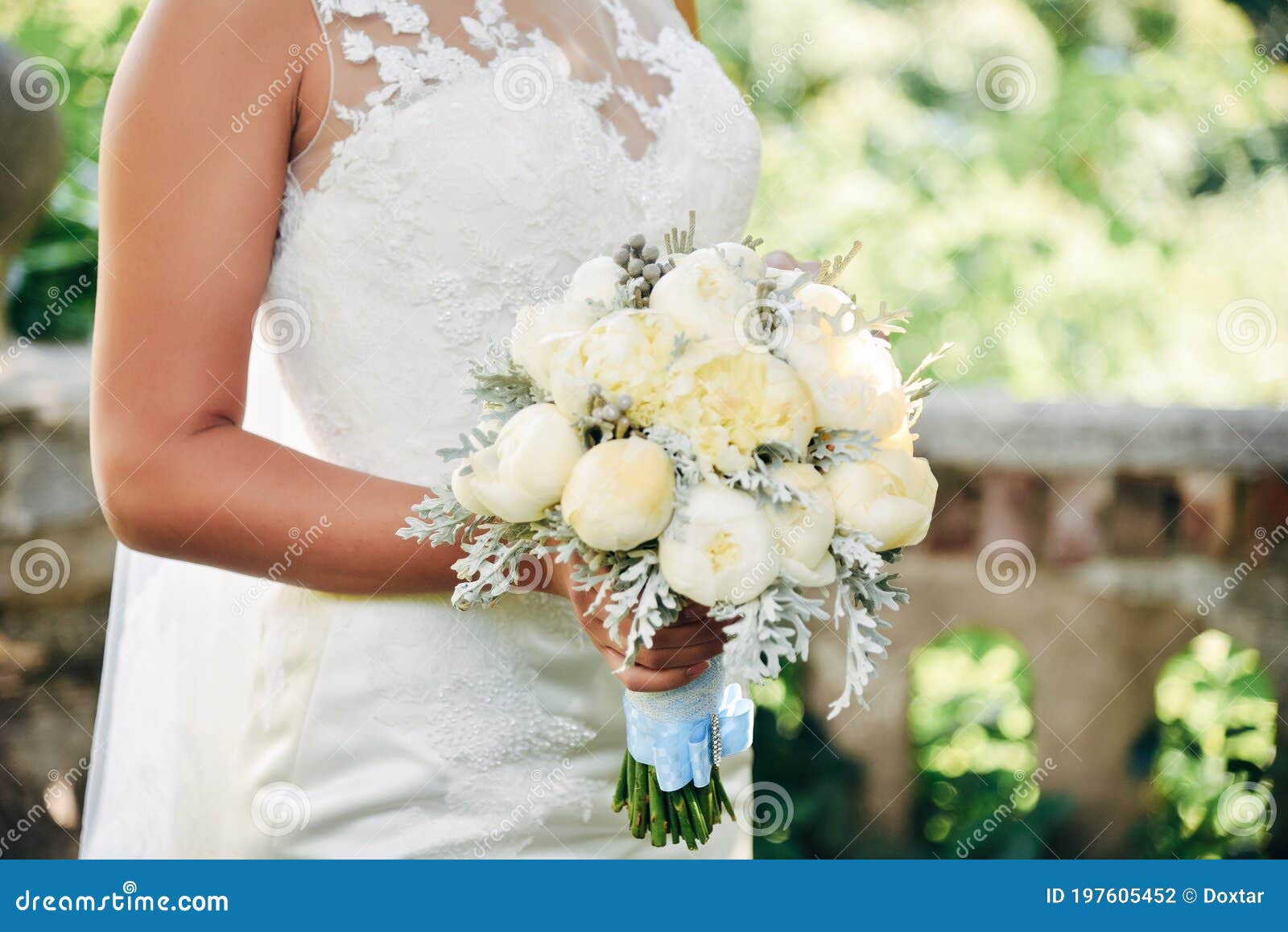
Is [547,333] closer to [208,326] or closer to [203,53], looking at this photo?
[208,326]

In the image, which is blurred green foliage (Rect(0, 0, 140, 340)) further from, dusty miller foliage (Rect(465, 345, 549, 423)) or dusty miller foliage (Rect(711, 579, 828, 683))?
dusty miller foliage (Rect(711, 579, 828, 683))

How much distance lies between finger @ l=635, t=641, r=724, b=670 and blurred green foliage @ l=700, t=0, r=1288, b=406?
153 inches

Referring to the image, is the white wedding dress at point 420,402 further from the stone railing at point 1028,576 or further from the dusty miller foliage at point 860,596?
the stone railing at point 1028,576

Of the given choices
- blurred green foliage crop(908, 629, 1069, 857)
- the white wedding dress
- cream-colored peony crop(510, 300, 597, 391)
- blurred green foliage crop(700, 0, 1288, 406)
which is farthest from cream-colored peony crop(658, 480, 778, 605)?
blurred green foliage crop(700, 0, 1288, 406)

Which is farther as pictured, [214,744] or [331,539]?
[214,744]

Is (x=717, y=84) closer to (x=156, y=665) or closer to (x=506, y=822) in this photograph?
(x=506, y=822)

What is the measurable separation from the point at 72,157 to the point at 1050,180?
4383 millimetres

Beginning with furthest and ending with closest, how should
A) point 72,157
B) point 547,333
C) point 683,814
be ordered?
point 72,157 < point 683,814 < point 547,333

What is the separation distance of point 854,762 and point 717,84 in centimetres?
195

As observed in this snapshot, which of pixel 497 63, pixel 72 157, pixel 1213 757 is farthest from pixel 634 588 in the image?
pixel 72 157

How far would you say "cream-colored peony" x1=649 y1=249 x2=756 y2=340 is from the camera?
123 cm

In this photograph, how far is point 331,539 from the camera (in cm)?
157

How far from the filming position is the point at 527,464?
47.1 inches
